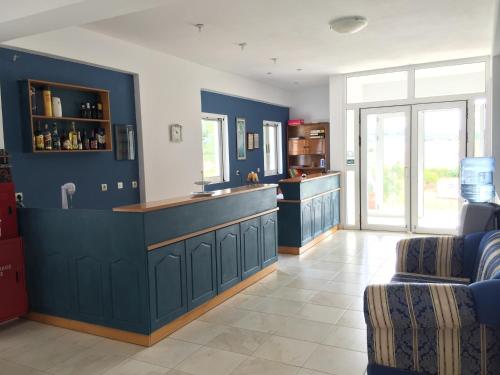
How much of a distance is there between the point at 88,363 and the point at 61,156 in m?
2.32

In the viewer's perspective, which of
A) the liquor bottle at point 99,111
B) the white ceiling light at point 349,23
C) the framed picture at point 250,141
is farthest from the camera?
the framed picture at point 250,141

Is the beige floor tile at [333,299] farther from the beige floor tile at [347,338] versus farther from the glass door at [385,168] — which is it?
the glass door at [385,168]

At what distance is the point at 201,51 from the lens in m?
5.61

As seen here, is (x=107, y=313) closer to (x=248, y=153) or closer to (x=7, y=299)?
(x=7, y=299)

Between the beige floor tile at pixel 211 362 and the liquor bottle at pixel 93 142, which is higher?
the liquor bottle at pixel 93 142

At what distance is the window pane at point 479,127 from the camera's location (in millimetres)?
6531

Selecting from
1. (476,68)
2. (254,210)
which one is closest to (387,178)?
(476,68)

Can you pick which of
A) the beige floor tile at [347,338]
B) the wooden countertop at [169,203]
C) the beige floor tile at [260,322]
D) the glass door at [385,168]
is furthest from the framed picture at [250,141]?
the beige floor tile at [347,338]

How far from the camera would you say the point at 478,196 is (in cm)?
544

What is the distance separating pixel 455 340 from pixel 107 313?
2494 mm

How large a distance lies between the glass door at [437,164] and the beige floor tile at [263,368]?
5.02m

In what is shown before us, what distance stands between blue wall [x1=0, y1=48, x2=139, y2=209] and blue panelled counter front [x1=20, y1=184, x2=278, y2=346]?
605 mm

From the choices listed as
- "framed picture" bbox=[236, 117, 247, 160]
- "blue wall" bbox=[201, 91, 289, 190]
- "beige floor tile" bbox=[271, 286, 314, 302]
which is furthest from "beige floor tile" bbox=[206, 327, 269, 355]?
"framed picture" bbox=[236, 117, 247, 160]

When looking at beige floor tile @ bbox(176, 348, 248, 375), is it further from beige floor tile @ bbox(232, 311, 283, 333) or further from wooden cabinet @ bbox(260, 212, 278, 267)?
wooden cabinet @ bbox(260, 212, 278, 267)
